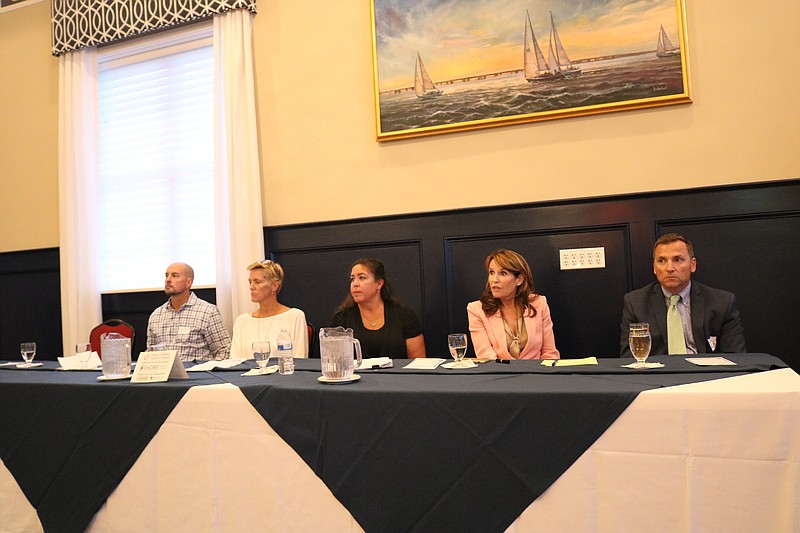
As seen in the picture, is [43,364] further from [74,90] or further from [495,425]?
[74,90]

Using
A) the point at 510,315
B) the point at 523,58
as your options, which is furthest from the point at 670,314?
the point at 523,58

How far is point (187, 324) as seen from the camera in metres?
3.84

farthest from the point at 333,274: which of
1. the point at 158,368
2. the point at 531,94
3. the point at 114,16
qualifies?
the point at 114,16

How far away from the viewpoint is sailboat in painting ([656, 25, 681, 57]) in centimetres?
356

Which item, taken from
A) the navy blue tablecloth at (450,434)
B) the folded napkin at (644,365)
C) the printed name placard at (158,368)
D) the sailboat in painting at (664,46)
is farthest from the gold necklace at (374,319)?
the sailboat in painting at (664,46)

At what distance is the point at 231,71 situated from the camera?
4480 mm

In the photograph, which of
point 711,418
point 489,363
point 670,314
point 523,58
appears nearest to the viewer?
point 711,418

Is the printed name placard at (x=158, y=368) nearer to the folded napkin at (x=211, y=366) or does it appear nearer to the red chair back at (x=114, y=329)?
the folded napkin at (x=211, y=366)

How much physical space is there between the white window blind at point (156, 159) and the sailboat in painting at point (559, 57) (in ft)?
8.11

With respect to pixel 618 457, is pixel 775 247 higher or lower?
higher

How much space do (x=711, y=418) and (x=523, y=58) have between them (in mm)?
2772

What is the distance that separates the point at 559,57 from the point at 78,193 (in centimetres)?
361

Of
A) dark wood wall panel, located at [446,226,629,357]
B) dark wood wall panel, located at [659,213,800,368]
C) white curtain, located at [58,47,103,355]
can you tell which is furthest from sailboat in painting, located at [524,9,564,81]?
white curtain, located at [58,47,103,355]

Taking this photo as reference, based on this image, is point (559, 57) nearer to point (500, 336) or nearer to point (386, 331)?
point (500, 336)
